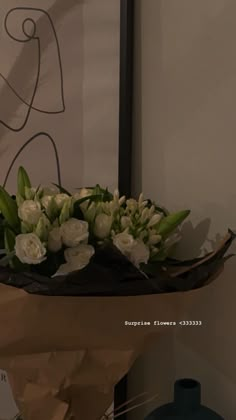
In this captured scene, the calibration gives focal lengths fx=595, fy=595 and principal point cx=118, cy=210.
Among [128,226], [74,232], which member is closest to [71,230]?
[74,232]

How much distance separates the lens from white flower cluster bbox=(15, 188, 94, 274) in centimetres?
85

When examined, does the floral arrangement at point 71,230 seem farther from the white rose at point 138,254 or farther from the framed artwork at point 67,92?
the framed artwork at point 67,92

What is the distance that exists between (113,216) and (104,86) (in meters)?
0.35

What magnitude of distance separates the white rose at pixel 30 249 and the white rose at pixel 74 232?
0.14 feet

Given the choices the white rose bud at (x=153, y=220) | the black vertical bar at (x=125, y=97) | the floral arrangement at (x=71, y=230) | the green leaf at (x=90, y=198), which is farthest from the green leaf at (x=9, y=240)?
the black vertical bar at (x=125, y=97)

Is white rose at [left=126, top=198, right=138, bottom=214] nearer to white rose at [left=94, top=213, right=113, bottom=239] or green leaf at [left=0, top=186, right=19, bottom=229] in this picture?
white rose at [left=94, top=213, right=113, bottom=239]

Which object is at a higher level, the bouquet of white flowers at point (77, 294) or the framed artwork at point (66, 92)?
the framed artwork at point (66, 92)

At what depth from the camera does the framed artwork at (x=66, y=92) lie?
1.16m

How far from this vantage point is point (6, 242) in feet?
2.99

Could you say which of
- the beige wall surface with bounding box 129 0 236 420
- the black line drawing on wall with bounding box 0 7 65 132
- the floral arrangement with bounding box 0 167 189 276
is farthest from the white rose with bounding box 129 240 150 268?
the black line drawing on wall with bounding box 0 7 65 132

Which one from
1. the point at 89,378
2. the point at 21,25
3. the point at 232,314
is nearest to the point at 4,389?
the point at 89,378

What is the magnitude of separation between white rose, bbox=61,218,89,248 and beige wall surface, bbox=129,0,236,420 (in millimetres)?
286

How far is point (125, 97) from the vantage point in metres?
1.15

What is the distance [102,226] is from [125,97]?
0.34m
